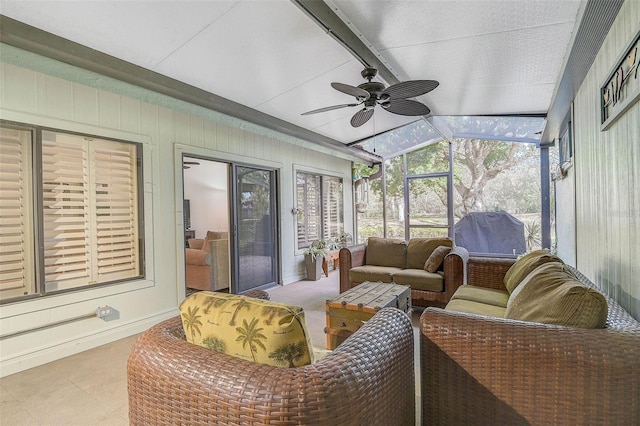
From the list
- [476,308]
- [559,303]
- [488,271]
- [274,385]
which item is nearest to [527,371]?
→ [559,303]

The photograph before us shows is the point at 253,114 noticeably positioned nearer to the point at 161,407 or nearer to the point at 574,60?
the point at 574,60

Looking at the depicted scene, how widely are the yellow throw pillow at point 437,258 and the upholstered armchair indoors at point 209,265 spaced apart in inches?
114

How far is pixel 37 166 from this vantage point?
2.70 m

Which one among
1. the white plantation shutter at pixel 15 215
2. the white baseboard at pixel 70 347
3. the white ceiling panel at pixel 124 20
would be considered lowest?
the white baseboard at pixel 70 347

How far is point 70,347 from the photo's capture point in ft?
9.37

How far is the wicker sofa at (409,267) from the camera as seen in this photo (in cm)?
373

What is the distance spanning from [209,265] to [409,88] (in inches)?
144

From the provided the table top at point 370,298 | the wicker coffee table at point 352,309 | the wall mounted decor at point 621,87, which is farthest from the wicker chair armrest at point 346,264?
the wall mounted decor at point 621,87

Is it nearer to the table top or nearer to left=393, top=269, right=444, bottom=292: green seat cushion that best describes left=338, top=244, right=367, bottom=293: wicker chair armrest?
left=393, top=269, right=444, bottom=292: green seat cushion

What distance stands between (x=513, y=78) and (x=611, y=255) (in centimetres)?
236

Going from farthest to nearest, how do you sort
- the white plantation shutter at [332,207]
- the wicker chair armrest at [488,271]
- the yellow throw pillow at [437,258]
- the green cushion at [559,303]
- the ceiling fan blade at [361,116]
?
the white plantation shutter at [332,207], the yellow throw pillow at [437,258], the ceiling fan blade at [361,116], the wicker chair armrest at [488,271], the green cushion at [559,303]

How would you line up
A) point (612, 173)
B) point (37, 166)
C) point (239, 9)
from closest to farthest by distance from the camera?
point (612, 173) → point (239, 9) → point (37, 166)

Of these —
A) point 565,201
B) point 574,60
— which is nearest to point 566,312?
point 574,60

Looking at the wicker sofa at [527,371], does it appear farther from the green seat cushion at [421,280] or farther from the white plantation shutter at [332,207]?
the white plantation shutter at [332,207]
